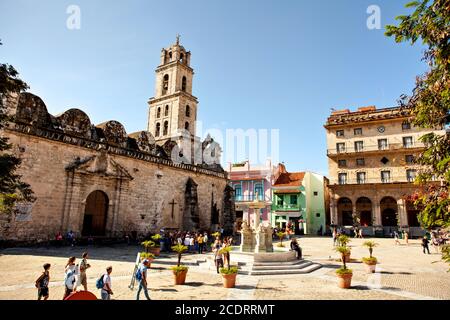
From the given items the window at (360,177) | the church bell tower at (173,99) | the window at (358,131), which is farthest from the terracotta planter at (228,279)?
the window at (358,131)

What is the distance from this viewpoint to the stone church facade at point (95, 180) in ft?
52.6

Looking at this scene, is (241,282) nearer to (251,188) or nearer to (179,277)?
Result: (179,277)

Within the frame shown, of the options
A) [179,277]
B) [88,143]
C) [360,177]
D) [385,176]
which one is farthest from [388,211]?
[88,143]

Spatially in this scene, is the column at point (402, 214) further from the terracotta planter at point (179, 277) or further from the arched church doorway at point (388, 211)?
the terracotta planter at point (179, 277)

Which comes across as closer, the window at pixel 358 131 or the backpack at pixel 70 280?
the backpack at pixel 70 280

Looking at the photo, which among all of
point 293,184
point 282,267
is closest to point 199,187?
point 293,184

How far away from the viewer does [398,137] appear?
33500 mm

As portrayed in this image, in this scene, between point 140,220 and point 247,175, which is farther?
point 247,175

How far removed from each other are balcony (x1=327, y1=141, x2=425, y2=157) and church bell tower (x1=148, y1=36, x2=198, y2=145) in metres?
19.3

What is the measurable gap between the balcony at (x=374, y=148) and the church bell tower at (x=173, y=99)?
63.2 ft
